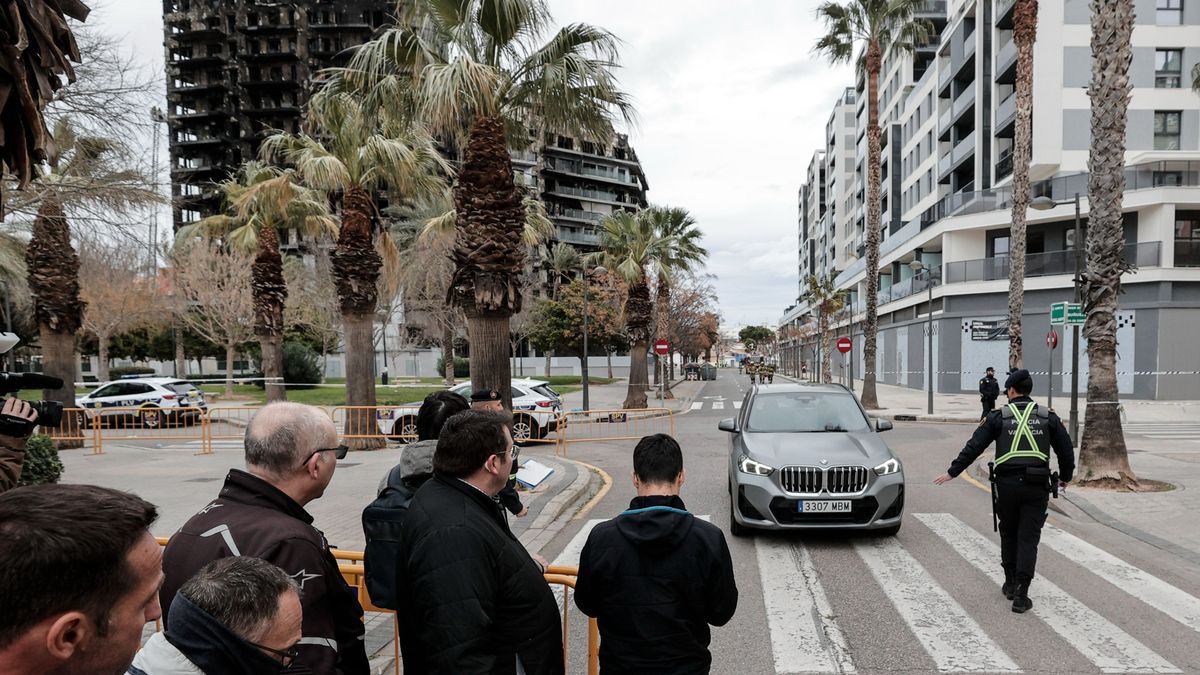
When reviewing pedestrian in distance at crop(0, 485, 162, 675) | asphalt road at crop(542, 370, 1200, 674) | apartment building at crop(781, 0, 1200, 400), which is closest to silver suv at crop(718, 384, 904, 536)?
asphalt road at crop(542, 370, 1200, 674)

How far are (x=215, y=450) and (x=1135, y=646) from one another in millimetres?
17051

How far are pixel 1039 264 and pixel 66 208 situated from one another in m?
36.3

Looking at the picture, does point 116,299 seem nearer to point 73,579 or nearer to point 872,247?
point 872,247

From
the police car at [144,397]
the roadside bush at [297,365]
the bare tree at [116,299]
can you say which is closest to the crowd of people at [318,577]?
the police car at [144,397]

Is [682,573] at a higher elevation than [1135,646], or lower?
higher

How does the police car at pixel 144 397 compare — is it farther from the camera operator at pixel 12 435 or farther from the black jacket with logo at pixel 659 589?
the black jacket with logo at pixel 659 589

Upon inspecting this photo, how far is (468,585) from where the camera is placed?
2135 mm

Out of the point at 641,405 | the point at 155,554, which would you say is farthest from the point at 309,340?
the point at 155,554

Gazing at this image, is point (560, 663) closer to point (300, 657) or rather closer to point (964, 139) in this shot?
point (300, 657)

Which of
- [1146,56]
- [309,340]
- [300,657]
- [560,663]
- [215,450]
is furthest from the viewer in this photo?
[309,340]

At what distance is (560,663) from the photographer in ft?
7.91

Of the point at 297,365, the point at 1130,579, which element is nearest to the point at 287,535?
the point at 1130,579

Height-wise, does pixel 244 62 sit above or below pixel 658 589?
above

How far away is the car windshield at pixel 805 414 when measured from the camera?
26.4ft
